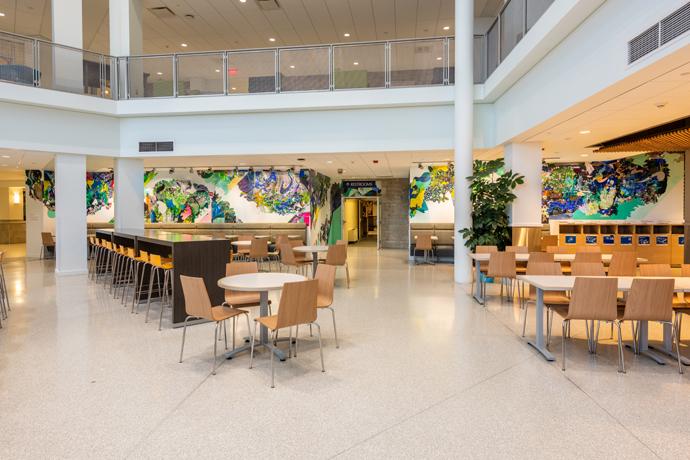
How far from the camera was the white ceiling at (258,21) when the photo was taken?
11.5m

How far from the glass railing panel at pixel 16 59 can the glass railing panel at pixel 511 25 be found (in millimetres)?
9707

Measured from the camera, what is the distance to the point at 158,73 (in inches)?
406

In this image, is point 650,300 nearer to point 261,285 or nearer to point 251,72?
point 261,285

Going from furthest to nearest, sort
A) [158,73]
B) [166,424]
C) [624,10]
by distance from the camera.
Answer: [158,73]
[624,10]
[166,424]

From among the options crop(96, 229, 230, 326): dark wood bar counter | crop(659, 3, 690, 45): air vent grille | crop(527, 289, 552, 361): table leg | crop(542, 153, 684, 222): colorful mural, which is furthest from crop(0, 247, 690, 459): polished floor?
crop(542, 153, 684, 222): colorful mural

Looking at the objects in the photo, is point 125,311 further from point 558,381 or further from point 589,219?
point 589,219

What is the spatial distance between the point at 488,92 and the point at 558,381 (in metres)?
6.59

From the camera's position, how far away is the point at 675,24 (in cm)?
384

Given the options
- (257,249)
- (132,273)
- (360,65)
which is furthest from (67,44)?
(360,65)

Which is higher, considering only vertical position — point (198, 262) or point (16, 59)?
point (16, 59)

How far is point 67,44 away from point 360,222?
14.8 meters

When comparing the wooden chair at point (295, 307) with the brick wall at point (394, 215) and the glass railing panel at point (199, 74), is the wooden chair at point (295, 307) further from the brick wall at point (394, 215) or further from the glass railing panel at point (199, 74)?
the brick wall at point (394, 215)

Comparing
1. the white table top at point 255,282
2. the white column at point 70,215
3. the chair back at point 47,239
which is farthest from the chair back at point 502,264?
the chair back at point 47,239

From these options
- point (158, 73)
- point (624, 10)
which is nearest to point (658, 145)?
point (624, 10)
